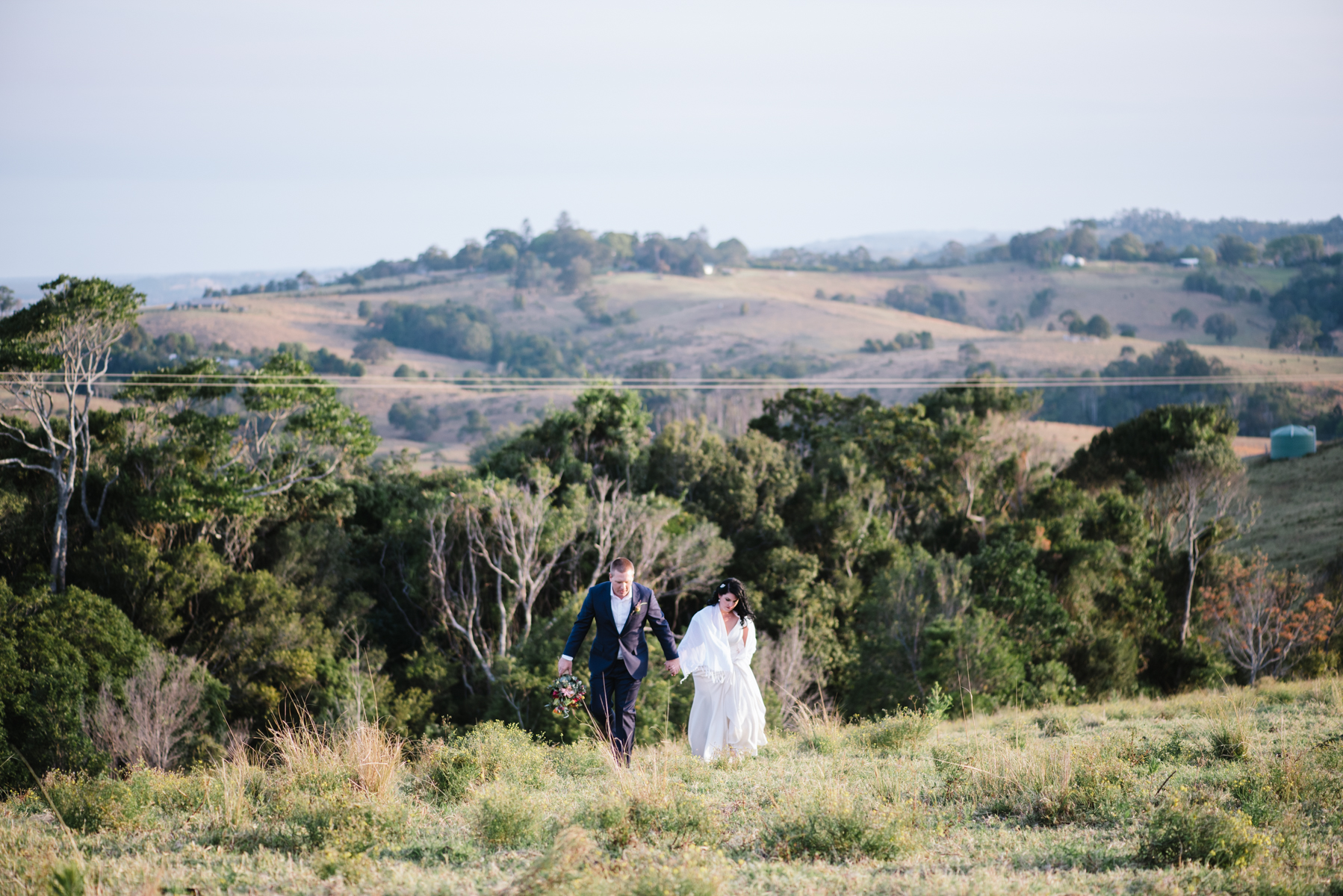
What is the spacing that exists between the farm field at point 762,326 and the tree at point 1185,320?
1098 mm

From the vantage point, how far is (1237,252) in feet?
526

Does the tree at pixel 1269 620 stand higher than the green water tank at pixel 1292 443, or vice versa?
the green water tank at pixel 1292 443

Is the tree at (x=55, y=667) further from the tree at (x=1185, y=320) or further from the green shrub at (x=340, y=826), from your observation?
the tree at (x=1185, y=320)

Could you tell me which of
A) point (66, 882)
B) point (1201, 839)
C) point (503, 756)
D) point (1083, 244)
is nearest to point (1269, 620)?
point (1201, 839)

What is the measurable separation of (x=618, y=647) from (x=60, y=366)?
23.9m

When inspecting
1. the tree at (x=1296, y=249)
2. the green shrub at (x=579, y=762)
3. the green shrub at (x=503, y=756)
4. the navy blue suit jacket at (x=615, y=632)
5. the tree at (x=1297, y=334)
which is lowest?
the green shrub at (x=579, y=762)

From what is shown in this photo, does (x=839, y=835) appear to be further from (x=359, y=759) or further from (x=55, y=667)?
(x=55, y=667)

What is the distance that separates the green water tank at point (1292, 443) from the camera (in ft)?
168

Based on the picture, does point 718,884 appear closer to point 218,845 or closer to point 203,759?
point 218,845

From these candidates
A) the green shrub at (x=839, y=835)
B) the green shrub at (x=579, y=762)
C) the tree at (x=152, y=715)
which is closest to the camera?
the green shrub at (x=839, y=835)

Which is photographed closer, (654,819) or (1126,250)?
(654,819)

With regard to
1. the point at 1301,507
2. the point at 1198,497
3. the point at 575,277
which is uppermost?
the point at 575,277

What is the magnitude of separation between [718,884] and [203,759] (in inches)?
748

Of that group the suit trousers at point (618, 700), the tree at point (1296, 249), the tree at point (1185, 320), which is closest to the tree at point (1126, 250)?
the tree at point (1296, 249)
